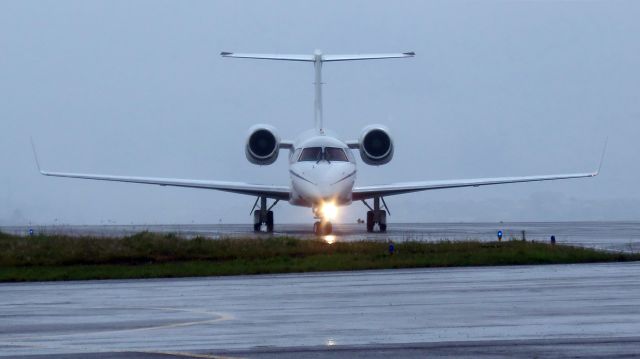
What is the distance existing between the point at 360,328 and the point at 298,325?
0.86 m

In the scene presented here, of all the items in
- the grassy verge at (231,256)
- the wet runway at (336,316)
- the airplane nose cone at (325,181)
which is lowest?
the wet runway at (336,316)

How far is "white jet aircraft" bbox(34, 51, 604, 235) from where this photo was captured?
159 feet

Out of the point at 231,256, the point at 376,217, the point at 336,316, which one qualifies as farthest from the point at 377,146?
the point at 336,316

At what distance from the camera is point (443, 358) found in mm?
12633

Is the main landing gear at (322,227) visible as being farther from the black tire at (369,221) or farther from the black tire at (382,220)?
the black tire at (382,220)

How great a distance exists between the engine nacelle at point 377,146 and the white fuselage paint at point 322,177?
9.24 ft

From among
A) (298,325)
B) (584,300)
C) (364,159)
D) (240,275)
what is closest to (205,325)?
(298,325)

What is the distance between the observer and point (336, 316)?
1695 centimetres

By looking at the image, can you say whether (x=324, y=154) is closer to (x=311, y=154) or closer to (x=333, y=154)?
(x=333, y=154)

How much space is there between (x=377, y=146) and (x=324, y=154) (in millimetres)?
4973

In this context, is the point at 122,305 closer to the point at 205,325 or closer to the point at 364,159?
the point at 205,325

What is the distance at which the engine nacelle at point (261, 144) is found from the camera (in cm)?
5366

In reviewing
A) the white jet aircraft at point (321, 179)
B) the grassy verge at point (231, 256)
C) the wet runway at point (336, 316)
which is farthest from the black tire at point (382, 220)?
the wet runway at point (336, 316)

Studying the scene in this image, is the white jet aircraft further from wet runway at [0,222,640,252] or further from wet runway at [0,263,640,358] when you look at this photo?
wet runway at [0,263,640,358]
